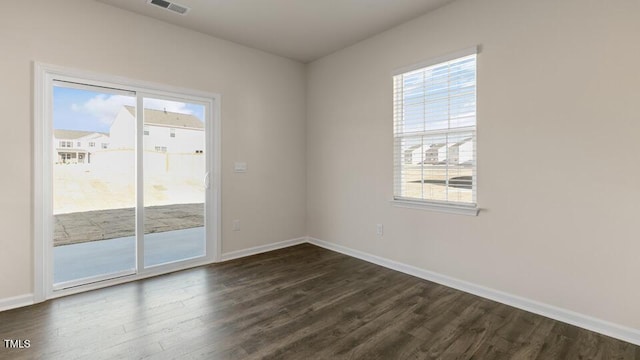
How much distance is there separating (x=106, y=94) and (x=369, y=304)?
11.0 feet

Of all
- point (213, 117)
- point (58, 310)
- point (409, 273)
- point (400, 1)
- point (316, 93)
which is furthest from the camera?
point (316, 93)

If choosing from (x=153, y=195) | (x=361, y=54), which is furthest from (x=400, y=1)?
(x=153, y=195)

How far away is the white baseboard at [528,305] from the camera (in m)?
2.17

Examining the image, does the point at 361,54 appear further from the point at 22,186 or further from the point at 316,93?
the point at 22,186

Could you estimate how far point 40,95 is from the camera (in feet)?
8.89

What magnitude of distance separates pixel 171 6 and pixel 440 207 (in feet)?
11.3

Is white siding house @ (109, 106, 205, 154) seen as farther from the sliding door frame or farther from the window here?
the window

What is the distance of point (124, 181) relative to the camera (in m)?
3.26

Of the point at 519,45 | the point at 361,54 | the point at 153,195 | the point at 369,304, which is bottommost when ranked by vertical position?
the point at 369,304

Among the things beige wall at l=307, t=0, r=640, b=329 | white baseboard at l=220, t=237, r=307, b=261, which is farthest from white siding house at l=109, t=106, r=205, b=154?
beige wall at l=307, t=0, r=640, b=329

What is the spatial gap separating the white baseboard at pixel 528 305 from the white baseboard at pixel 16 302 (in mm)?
3449

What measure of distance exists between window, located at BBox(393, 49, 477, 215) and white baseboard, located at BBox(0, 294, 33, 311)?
145 inches

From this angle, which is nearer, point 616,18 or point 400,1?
point 616,18

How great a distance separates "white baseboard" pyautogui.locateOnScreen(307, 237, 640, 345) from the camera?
217 centimetres
